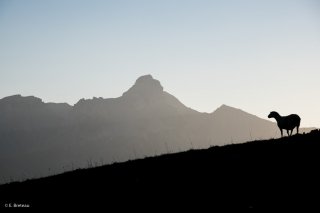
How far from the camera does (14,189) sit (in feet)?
65.9

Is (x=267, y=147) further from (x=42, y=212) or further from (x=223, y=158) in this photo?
(x=42, y=212)

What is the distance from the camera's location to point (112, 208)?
13445mm

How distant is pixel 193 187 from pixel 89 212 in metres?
3.79

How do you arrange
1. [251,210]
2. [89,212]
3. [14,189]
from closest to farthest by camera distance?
1. [251,210]
2. [89,212]
3. [14,189]

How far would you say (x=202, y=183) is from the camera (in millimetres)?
14461

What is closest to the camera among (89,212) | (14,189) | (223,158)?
(89,212)

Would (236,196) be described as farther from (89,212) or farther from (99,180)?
(99,180)

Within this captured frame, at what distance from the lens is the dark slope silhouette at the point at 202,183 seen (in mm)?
12000

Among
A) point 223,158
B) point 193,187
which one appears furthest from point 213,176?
point 223,158

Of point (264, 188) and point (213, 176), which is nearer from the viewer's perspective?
point (264, 188)

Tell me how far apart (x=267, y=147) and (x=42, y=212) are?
10.6m

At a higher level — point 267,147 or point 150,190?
point 267,147

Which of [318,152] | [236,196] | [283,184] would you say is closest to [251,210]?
[236,196]

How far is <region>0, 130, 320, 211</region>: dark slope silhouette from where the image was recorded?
1200 cm
